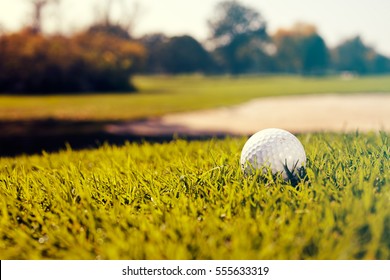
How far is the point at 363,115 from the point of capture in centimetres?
1097

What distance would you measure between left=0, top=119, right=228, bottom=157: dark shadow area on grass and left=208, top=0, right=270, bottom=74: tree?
4.77 m

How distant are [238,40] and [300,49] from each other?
10.2 m

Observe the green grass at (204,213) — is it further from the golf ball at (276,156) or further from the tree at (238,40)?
the tree at (238,40)

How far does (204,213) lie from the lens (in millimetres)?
2396

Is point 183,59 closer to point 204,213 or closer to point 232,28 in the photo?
point 232,28

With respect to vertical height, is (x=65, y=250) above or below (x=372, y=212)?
below

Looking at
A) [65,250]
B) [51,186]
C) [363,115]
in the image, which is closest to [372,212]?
[65,250]

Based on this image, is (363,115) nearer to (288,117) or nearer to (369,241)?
(288,117)

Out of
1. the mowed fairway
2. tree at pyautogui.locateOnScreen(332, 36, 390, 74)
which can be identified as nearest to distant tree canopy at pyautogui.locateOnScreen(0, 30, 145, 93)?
tree at pyautogui.locateOnScreen(332, 36, 390, 74)

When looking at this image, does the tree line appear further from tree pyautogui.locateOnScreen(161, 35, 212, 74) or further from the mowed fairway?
the mowed fairway

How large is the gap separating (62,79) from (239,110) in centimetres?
1065

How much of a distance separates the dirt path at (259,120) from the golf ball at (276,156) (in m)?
4.90

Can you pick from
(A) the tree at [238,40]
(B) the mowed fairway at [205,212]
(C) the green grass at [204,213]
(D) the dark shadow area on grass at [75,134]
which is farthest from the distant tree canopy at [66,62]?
(C) the green grass at [204,213]

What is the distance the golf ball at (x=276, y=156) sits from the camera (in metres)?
2.80
